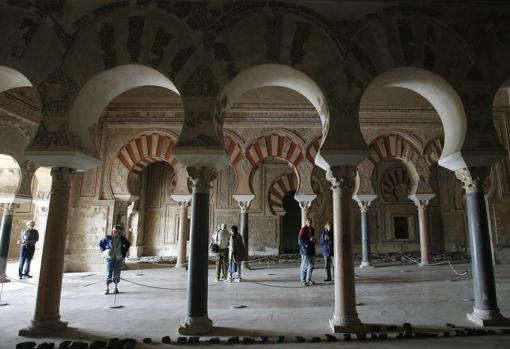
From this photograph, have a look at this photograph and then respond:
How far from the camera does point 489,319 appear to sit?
3.29m

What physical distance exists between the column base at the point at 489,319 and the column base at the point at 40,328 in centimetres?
420

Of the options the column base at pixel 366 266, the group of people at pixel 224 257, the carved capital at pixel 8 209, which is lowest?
the column base at pixel 366 266

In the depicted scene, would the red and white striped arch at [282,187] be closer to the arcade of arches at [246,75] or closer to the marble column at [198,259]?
the arcade of arches at [246,75]

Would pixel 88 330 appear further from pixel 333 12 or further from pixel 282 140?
pixel 282 140

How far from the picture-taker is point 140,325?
11.0 feet

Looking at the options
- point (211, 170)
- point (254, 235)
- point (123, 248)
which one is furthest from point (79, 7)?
point (254, 235)

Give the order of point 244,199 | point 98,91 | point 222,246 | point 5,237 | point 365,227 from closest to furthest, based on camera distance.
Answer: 1. point 98,91
2. point 222,246
3. point 5,237
4. point 244,199
5. point 365,227

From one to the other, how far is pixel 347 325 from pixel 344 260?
603 mm

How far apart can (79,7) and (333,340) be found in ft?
14.2

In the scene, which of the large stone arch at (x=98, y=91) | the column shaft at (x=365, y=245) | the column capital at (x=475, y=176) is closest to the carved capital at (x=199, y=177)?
the large stone arch at (x=98, y=91)

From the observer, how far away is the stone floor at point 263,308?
3.08 meters

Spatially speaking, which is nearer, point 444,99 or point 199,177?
point 199,177

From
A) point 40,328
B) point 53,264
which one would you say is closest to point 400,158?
point 53,264

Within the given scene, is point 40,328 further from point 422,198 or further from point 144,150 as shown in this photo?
point 422,198
